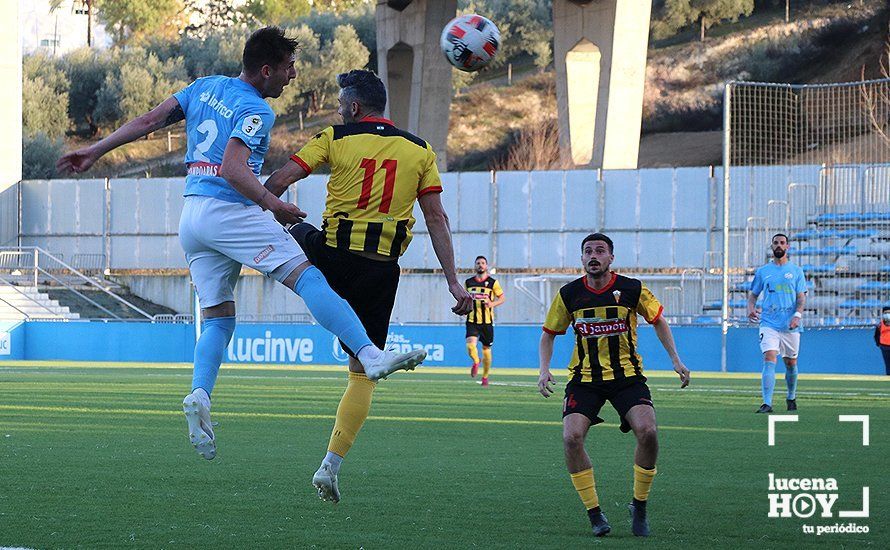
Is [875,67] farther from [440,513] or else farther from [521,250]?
[440,513]

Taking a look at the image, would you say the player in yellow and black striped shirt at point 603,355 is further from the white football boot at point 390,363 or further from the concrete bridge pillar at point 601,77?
the concrete bridge pillar at point 601,77

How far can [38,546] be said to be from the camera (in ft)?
20.4

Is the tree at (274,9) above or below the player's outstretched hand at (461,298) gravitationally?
above

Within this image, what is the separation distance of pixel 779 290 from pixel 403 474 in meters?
9.10

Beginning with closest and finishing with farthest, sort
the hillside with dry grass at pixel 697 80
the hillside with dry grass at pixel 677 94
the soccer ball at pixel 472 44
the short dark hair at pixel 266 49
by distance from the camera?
the short dark hair at pixel 266 49
the soccer ball at pixel 472 44
the hillside with dry grass at pixel 697 80
the hillside with dry grass at pixel 677 94

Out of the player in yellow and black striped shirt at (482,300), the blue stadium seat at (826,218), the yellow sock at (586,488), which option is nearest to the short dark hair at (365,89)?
the yellow sock at (586,488)

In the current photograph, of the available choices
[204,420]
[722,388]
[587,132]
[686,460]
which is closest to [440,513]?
[204,420]

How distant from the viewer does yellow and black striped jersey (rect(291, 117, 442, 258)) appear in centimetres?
770

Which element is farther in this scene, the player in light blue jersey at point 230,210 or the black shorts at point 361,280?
the black shorts at point 361,280

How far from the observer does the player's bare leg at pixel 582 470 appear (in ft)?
23.3

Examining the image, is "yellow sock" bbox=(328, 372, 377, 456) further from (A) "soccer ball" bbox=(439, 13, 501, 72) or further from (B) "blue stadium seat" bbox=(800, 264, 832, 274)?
(B) "blue stadium seat" bbox=(800, 264, 832, 274)

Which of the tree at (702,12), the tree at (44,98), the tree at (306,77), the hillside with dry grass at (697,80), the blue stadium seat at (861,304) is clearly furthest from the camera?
the tree at (306,77)

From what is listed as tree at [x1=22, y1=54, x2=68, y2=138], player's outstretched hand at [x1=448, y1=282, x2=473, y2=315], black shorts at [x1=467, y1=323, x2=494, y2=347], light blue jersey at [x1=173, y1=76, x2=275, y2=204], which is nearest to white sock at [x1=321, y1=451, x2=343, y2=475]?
player's outstretched hand at [x1=448, y1=282, x2=473, y2=315]

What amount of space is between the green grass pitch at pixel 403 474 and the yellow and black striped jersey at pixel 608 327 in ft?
2.65
